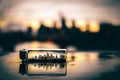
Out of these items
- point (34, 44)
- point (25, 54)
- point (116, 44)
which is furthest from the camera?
point (116, 44)

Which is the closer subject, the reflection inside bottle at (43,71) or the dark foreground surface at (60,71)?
the dark foreground surface at (60,71)

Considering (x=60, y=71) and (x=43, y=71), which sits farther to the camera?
(x=43, y=71)

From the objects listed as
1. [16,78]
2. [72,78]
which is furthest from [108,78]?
[16,78]

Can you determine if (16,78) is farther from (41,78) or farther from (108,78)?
(108,78)

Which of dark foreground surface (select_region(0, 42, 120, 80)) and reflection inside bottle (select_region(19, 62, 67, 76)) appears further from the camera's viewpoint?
reflection inside bottle (select_region(19, 62, 67, 76))

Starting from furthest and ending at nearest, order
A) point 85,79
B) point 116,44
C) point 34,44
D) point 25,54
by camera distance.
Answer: point 116,44 → point 34,44 → point 25,54 → point 85,79

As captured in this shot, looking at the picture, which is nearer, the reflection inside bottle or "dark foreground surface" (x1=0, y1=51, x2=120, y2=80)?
"dark foreground surface" (x1=0, y1=51, x2=120, y2=80)

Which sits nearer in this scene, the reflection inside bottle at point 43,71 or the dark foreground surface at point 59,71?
the dark foreground surface at point 59,71

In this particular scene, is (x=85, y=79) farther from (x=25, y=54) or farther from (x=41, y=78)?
(x=25, y=54)

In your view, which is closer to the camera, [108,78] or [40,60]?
[108,78]
